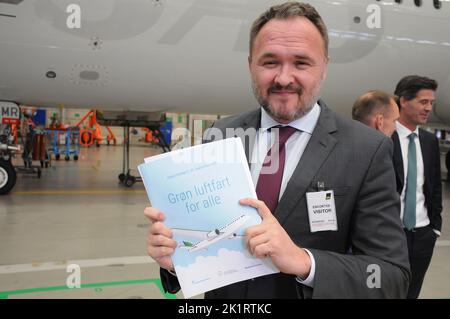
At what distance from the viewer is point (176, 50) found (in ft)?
16.1

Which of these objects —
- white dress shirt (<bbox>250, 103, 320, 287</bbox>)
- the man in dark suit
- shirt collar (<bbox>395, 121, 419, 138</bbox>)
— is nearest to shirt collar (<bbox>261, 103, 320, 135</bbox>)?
white dress shirt (<bbox>250, 103, 320, 287</bbox>)

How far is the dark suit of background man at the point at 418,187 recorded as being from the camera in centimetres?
219

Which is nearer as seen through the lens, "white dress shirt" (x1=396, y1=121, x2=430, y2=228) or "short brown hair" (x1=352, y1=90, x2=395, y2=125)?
"short brown hair" (x1=352, y1=90, x2=395, y2=125)

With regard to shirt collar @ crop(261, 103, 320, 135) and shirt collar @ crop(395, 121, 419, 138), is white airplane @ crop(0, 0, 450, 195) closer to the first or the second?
shirt collar @ crop(395, 121, 419, 138)

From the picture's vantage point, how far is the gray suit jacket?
908 millimetres

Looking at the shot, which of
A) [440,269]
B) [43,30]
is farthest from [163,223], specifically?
[43,30]

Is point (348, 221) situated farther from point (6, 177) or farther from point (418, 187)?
point (6, 177)

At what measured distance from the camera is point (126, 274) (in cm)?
288

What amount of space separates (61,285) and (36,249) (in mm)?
853

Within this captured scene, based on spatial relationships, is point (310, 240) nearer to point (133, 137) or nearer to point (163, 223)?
point (163, 223)

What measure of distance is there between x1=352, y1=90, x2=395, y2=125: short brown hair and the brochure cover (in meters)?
1.44

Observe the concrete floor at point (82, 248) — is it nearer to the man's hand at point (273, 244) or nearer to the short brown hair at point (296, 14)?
the man's hand at point (273, 244)

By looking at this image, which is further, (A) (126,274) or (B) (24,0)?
(B) (24,0)

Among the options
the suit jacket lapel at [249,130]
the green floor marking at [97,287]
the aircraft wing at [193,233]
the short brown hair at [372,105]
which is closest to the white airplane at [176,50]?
the green floor marking at [97,287]
